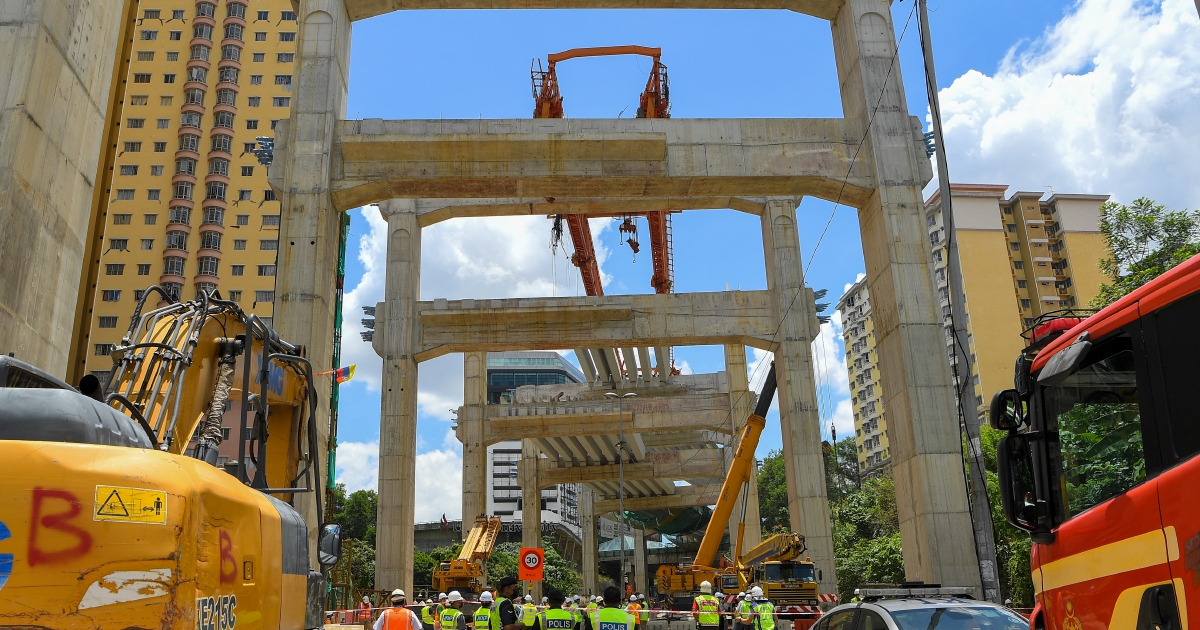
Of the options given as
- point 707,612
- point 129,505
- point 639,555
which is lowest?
point 707,612

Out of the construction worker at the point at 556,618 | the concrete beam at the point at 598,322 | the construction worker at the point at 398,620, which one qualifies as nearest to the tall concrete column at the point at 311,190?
the construction worker at the point at 398,620

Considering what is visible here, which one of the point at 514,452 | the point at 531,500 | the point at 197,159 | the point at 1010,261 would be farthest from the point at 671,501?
the point at 514,452

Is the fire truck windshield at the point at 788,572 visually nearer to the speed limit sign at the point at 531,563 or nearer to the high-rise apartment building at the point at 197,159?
the speed limit sign at the point at 531,563

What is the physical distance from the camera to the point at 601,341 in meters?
28.2

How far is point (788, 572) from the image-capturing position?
76.6 ft

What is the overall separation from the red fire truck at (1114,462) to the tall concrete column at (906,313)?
11.8 metres

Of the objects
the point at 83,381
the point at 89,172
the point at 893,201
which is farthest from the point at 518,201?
the point at 83,381

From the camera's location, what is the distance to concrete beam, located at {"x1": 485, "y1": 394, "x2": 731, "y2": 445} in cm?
3966

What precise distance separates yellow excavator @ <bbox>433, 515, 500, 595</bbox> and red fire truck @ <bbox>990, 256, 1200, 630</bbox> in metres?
28.2

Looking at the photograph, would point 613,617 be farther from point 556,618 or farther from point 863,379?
point 863,379

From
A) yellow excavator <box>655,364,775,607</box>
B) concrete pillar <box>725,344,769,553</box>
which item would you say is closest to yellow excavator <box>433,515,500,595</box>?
yellow excavator <box>655,364,775,607</box>

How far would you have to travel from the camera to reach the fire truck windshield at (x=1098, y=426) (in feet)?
15.6

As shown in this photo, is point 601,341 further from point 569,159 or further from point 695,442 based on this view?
point 695,442

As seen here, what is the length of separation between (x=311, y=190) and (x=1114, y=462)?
16239 millimetres
